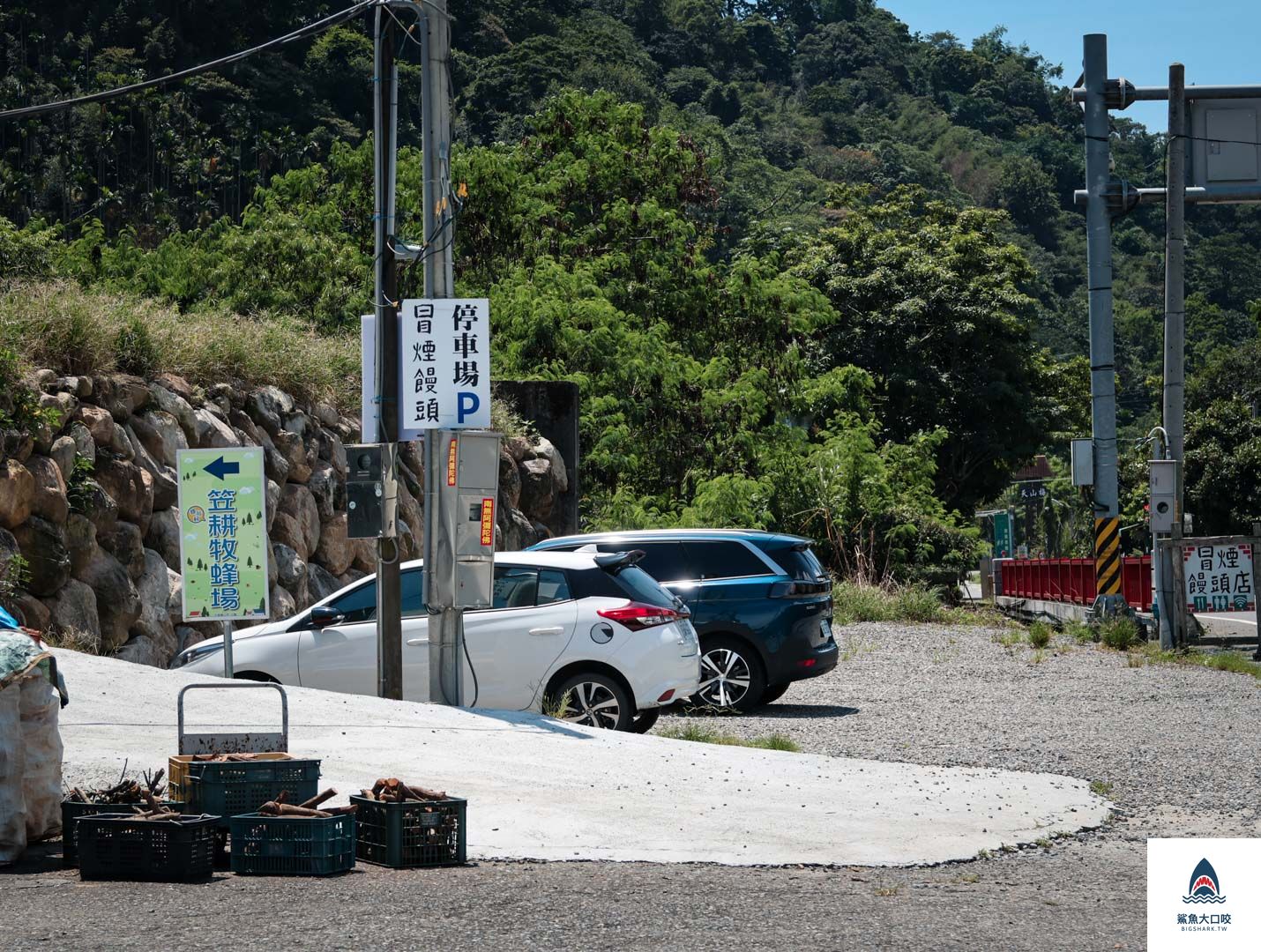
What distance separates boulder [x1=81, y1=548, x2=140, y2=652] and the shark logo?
11.7m

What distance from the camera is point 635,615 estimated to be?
13.0 meters

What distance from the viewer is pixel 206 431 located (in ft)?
58.3

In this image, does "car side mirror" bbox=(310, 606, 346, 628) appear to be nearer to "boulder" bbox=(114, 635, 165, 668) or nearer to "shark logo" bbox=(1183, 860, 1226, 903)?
"boulder" bbox=(114, 635, 165, 668)

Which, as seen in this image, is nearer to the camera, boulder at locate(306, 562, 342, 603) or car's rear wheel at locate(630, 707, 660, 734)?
car's rear wheel at locate(630, 707, 660, 734)

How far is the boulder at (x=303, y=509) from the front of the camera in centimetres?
1897

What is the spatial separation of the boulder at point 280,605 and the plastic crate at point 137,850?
406 inches

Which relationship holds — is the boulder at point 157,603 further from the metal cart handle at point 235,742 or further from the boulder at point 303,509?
the metal cart handle at point 235,742

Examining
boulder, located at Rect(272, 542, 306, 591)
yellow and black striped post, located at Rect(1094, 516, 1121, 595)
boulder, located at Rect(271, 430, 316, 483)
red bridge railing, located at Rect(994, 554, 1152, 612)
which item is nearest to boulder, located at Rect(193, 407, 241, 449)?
boulder, located at Rect(271, 430, 316, 483)

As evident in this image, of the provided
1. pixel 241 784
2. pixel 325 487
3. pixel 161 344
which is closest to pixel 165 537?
pixel 161 344

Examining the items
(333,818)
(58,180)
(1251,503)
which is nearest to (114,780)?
(333,818)

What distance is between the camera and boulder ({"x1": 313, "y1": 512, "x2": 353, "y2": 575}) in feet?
64.7

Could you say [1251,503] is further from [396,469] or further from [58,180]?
[58,180]

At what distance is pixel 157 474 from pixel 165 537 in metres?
0.68

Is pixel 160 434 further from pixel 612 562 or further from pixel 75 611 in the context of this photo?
pixel 612 562
